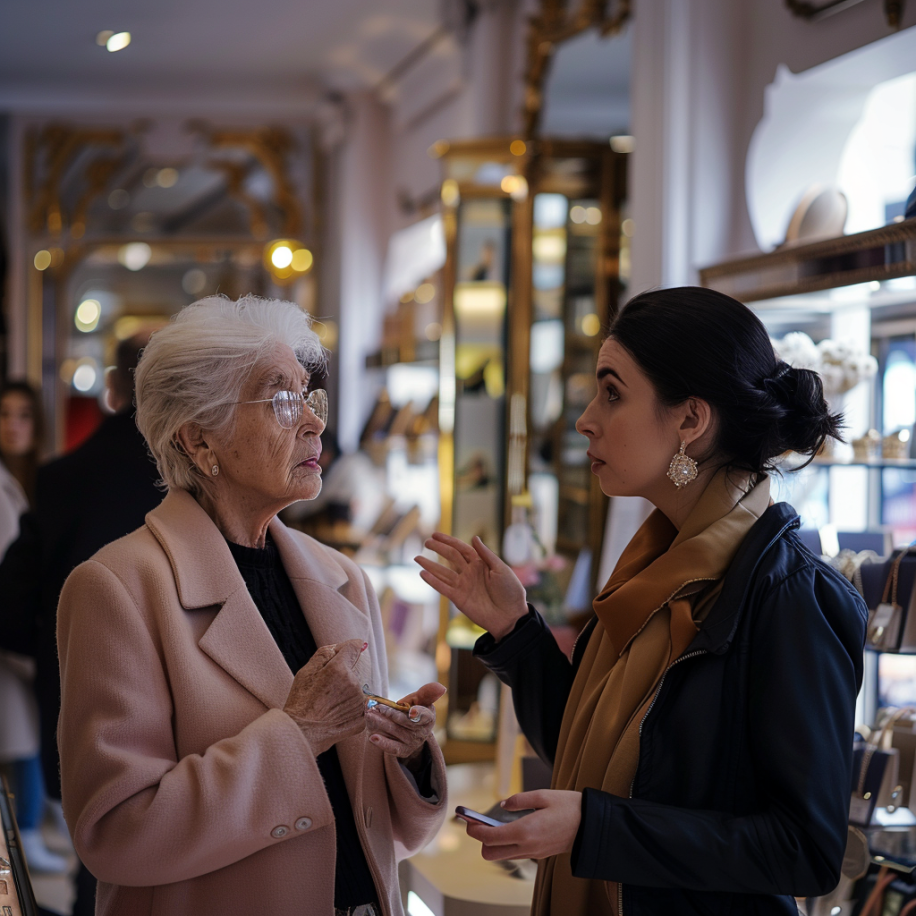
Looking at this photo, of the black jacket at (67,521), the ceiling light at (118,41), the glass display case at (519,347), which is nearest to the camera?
the black jacket at (67,521)

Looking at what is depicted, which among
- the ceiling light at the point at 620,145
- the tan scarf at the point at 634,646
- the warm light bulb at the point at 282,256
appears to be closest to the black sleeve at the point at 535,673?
the tan scarf at the point at 634,646

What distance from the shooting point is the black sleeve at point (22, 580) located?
322cm

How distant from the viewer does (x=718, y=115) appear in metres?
3.35

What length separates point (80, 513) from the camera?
9.71 ft

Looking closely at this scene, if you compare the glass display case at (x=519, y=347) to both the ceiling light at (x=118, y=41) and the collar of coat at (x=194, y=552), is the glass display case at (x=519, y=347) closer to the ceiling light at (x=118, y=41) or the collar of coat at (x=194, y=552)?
the ceiling light at (x=118, y=41)

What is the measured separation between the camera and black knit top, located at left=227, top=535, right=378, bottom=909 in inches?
62.6

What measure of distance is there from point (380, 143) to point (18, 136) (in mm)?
2824

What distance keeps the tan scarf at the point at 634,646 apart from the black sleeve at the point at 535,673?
0.14 m

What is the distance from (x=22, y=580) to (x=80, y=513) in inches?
17.8

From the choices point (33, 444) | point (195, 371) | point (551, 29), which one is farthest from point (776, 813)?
point (33, 444)

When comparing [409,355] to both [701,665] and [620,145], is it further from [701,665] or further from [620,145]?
[701,665]

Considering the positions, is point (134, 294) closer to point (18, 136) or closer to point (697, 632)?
point (18, 136)

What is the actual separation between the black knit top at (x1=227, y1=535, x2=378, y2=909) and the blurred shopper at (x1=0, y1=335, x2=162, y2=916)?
1.22 m

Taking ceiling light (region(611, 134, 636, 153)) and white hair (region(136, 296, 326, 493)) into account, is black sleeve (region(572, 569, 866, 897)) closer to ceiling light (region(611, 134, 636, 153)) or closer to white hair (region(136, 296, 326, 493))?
white hair (region(136, 296, 326, 493))
